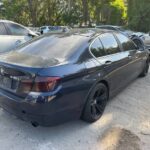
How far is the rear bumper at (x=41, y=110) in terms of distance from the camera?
330cm

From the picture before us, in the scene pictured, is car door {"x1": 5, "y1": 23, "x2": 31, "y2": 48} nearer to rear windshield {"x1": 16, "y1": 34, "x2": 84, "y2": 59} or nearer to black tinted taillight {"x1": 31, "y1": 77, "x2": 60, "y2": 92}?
rear windshield {"x1": 16, "y1": 34, "x2": 84, "y2": 59}

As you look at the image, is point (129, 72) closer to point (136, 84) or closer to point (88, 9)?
point (136, 84)

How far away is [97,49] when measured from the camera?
14.0 feet

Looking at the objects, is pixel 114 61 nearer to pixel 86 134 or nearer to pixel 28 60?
pixel 86 134

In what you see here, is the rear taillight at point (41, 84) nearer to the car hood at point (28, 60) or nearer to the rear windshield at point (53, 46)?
the car hood at point (28, 60)

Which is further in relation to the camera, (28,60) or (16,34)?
(16,34)

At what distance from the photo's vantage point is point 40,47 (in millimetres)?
4180

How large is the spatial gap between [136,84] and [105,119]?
7.75 feet

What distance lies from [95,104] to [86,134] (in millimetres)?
558

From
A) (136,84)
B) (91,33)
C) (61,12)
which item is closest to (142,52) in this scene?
(136,84)

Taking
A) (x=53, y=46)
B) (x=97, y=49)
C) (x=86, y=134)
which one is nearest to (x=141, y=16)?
(x=97, y=49)

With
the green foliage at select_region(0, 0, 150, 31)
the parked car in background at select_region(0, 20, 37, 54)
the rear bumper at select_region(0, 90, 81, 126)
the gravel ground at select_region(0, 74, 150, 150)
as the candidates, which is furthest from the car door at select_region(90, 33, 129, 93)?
the green foliage at select_region(0, 0, 150, 31)

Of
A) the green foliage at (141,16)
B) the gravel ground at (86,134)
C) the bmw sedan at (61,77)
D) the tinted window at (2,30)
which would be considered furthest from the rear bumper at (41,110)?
the green foliage at (141,16)

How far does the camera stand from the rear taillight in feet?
10.7
